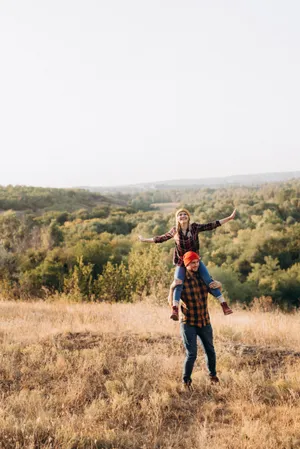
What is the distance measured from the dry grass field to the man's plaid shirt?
0.88m

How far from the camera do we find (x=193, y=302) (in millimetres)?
4824

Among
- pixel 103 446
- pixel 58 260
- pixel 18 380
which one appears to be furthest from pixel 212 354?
pixel 58 260

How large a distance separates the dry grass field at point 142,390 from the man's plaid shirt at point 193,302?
88cm

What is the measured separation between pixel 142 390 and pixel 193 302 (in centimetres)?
126

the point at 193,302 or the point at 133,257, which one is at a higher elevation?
the point at 193,302

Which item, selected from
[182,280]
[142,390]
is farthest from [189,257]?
[142,390]

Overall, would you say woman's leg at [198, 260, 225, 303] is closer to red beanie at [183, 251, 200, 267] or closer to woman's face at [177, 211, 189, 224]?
red beanie at [183, 251, 200, 267]

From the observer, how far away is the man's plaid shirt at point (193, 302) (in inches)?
189

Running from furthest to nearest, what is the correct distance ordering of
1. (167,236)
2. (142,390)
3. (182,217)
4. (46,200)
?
(46,200), (167,236), (182,217), (142,390)

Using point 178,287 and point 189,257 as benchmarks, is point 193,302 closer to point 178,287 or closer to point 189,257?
point 178,287

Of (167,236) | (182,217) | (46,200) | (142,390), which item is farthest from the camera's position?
(46,200)

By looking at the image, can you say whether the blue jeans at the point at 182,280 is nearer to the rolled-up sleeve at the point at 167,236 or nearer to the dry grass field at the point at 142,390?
the rolled-up sleeve at the point at 167,236

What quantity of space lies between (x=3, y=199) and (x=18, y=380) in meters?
81.2

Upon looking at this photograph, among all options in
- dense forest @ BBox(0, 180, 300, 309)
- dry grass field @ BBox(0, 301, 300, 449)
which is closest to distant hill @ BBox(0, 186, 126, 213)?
dense forest @ BBox(0, 180, 300, 309)
